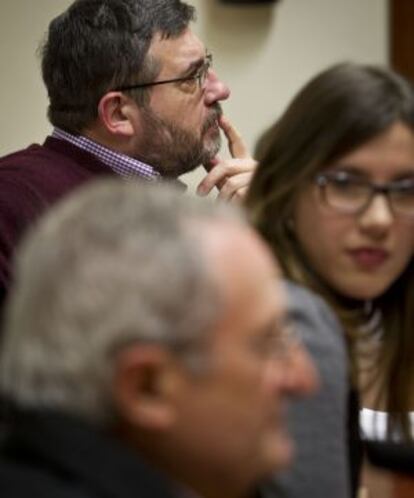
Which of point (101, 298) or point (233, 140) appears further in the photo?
point (233, 140)

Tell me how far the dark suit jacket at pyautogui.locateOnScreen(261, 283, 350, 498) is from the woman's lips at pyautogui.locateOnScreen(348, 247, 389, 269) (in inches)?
5.1

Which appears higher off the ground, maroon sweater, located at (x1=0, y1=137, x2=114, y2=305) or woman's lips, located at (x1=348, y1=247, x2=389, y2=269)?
woman's lips, located at (x1=348, y1=247, x2=389, y2=269)

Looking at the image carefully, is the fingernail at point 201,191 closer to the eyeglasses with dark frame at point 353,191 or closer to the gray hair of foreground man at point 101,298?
the eyeglasses with dark frame at point 353,191

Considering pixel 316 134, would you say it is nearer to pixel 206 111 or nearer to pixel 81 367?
pixel 81 367

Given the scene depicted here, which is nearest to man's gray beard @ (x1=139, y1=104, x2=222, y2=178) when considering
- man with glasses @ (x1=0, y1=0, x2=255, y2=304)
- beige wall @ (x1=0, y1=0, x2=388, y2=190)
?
man with glasses @ (x1=0, y1=0, x2=255, y2=304)

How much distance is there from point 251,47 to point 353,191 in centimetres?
213

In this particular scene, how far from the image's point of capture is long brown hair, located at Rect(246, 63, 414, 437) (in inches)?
53.4

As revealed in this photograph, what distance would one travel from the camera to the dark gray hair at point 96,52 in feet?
7.91

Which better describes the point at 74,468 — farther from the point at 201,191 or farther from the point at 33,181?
the point at 201,191

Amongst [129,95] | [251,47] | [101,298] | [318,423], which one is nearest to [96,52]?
[129,95]

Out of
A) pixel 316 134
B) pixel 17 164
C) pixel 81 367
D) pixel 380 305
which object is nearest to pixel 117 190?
pixel 81 367

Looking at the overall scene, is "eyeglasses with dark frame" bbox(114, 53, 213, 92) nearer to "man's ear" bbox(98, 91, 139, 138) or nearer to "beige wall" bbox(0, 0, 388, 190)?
"man's ear" bbox(98, 91, 139, 138)

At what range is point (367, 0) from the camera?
11.9ft

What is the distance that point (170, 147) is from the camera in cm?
250
